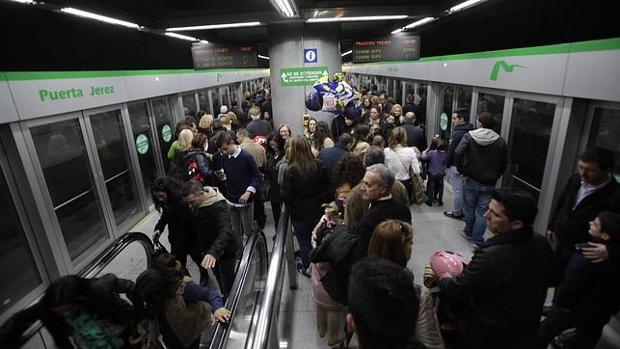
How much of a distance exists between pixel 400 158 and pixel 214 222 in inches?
105

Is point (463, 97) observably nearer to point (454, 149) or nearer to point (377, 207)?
point (454, 149)

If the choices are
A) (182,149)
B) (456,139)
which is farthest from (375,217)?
(182,149)

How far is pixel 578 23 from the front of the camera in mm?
4211

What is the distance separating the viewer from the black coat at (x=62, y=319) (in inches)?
75.9

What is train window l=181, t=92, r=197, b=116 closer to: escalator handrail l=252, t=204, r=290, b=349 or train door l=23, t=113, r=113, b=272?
train door l=23, t=113, r=113, b=272

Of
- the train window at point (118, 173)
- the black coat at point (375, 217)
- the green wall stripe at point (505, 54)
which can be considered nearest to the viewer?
the black coat at point (375, 217)

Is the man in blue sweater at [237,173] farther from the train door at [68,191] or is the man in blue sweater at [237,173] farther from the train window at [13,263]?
the train window at [13,263]

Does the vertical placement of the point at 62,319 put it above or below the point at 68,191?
above

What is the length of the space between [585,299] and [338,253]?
71.8 inches

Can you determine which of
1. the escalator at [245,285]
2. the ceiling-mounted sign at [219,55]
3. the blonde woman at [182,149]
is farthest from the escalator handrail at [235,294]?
the ceiling-mounted sign at [219,55]

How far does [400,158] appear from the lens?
4516 millimetres

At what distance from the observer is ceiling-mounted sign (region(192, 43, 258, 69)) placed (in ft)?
23.1

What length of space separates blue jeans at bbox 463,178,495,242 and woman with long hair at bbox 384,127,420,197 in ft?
2.42

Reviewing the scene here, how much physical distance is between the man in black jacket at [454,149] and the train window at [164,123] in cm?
546
